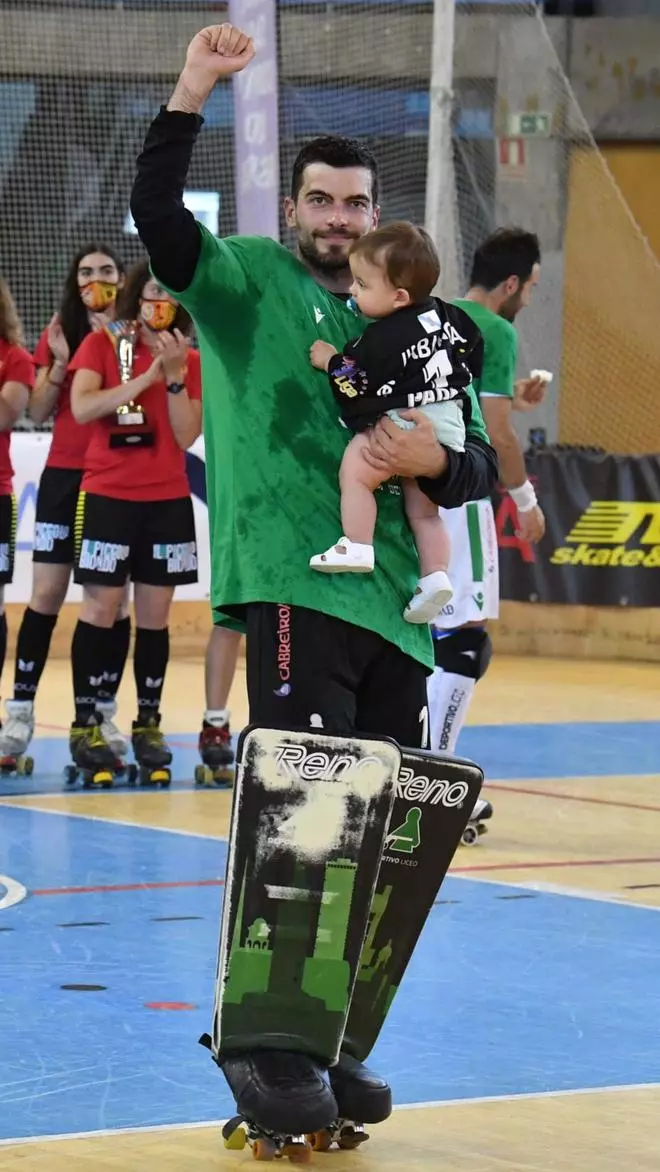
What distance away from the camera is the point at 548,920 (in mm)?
5531

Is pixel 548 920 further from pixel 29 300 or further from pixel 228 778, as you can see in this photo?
pixel 29 300

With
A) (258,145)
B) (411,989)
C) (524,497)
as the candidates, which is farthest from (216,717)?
(258,145)

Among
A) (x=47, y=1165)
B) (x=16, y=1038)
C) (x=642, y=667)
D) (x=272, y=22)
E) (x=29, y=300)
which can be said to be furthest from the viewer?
(x=29, y=300)

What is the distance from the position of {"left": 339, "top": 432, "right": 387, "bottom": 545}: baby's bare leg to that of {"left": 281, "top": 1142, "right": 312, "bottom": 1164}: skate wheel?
102cm

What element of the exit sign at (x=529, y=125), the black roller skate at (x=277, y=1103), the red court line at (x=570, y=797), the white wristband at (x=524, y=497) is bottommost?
the red court line at (x=570, y=797)

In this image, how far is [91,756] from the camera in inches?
308

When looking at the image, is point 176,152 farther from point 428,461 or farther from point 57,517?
point 57,517

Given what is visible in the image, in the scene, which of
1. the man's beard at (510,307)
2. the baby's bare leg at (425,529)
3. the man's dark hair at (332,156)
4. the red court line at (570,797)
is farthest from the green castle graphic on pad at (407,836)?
the red court line at (570,797)

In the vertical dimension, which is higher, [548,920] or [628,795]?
[548,920]

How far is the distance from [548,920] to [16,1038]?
6.21 ft

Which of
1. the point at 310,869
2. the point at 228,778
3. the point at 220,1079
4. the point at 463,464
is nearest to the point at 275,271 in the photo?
the point at 463,464

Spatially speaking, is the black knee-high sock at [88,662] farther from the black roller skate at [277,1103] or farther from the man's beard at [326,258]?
the black roller skate at [277,1103]

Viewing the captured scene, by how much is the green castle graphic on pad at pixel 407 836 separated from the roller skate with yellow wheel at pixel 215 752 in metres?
4.38

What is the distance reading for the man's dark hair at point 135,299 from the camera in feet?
25.1
